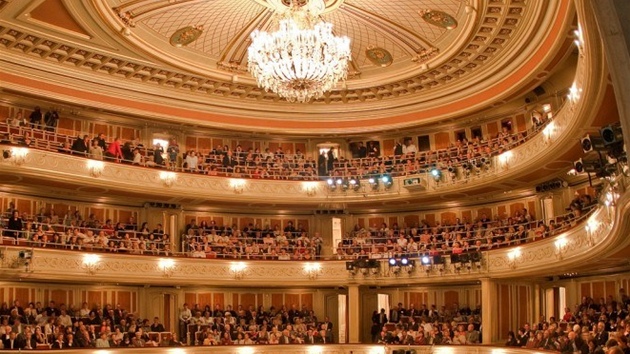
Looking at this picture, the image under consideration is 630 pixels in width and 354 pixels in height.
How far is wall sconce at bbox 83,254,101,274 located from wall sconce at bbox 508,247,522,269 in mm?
11459

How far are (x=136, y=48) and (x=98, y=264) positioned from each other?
6244mm

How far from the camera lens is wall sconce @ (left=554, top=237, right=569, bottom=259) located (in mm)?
16656

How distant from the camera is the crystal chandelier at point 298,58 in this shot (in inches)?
639

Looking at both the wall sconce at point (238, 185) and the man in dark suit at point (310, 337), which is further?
the wall sconce at point (238, 185)

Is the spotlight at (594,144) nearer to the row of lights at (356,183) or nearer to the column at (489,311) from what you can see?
the column at (489,311)

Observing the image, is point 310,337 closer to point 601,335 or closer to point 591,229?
point 601,335

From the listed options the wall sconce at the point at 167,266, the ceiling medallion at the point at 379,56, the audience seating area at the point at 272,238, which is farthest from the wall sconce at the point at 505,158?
the wall sconce at the point at 167,266

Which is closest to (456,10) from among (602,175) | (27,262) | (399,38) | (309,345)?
(399,38)

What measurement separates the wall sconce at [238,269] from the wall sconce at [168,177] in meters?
3.24

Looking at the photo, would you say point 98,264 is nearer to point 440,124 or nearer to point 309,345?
point 309,345

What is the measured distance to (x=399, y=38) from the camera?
2095cm

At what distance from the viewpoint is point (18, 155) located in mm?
19547

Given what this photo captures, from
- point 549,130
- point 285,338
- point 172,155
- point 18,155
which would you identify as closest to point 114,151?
point 172,155

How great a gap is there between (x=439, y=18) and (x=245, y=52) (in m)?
6.14
